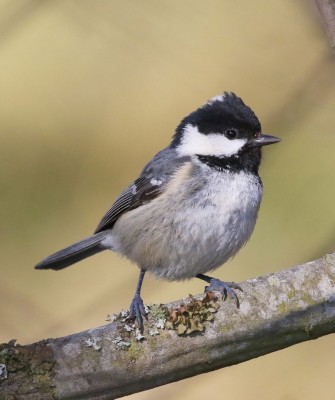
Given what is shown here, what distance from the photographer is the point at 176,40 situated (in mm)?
2891

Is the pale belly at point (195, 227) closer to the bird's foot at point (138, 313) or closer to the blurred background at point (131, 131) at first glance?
the blurred background at point (131, 131)

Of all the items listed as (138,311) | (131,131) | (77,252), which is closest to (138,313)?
(138,311)

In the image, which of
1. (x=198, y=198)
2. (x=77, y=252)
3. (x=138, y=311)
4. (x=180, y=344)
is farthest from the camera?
(x=77, y=252)

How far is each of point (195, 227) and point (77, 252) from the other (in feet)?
2.02

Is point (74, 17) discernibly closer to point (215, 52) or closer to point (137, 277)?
point (215, 52)

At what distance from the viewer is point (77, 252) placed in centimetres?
288

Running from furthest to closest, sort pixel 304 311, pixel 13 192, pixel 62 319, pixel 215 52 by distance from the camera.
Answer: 1. pixel 215 52
2. pixel 13 192
3. pixel 62 319
4. pixel 304 311

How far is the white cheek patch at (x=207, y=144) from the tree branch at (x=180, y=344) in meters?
0.71

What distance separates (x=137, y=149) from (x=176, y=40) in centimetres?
47

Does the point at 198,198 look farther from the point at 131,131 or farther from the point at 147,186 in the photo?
the point at 131,131

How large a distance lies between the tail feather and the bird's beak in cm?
72

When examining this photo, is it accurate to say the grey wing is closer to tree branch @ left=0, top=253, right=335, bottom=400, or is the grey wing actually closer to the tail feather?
the tail feather

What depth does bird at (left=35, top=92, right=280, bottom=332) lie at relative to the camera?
2.49 m

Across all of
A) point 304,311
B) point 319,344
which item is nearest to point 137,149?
point 319,344
